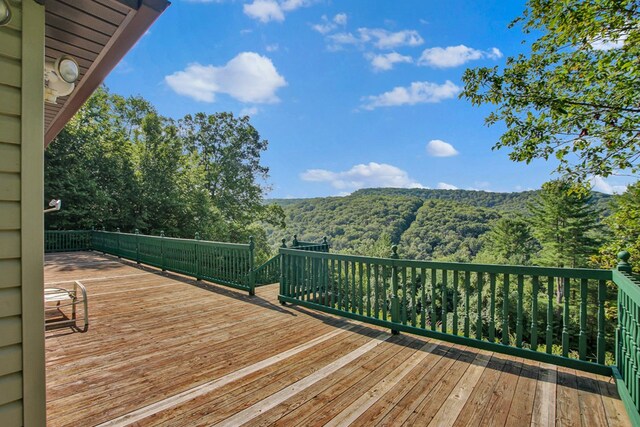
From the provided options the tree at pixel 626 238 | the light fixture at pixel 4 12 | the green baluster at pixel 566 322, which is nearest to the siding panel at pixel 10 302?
the light fixture at pixel 4 12

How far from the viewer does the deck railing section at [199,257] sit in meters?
5.82

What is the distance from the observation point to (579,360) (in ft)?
8.72

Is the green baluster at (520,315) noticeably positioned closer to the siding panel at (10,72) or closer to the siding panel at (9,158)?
the siding panel at (9,158)

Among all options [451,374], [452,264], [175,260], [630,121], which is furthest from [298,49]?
[451,374]

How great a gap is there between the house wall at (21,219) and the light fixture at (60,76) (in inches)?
23.5

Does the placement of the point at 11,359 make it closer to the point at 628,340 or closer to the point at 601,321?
the point at 628,340

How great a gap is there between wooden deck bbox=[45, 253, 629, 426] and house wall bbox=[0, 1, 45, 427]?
0.92m

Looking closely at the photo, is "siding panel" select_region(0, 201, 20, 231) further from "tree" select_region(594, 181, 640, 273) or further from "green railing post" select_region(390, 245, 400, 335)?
"tree" select_region(594, 181, 640, 273)

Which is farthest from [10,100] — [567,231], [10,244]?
[567,231]

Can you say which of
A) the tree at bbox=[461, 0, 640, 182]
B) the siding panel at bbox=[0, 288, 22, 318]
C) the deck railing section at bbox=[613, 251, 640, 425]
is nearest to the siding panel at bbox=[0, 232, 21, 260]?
the siding panel at bbox=[0, 288, 22, 318]

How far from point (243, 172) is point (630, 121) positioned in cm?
2360

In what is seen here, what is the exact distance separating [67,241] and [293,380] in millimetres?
14845

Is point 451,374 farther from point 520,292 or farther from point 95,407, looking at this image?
point 95,407

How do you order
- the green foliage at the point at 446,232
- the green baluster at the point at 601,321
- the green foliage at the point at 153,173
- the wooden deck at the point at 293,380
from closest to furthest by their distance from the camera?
1. the wooden deck at the point at 293,380
2. the green baluster at the point at 601,321
3. the green foliage at the point at 153,173
4. the green foliage at the point at 446,232
